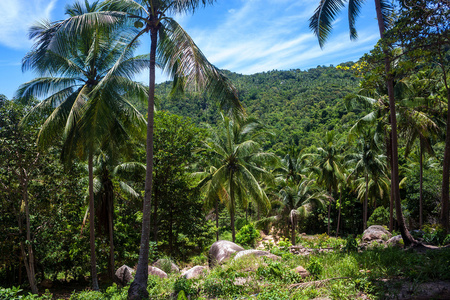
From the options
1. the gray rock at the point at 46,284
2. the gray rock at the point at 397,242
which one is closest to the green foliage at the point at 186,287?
the gray rock at the point at 397,242

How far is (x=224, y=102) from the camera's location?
8234 mm

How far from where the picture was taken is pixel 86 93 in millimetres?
10562

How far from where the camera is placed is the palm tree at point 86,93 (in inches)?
344

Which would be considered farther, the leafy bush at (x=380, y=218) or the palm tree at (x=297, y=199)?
the leafy bush at (x=380, y=218)

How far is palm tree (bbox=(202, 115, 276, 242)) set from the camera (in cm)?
1526

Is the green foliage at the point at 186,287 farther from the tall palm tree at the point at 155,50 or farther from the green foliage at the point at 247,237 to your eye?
the green foliage at the point at 247,237

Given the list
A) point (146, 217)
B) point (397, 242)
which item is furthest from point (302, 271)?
point (397, 242)

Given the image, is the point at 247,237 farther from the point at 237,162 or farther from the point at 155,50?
the point at 155,50

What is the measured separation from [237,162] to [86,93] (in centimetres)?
801

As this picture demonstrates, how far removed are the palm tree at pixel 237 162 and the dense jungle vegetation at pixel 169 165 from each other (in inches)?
2.9

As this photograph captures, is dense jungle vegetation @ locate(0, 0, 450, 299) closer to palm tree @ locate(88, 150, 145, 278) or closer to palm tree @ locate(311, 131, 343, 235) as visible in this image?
palm tree @ locate(88, 150, 145, 278)

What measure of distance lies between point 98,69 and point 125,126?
2261mm

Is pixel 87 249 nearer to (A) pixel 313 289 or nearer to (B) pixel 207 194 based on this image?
(B) pixel 207 194

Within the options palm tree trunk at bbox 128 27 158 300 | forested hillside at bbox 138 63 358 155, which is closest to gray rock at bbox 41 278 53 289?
palm tree trunk at bbox 128 27 158 300
